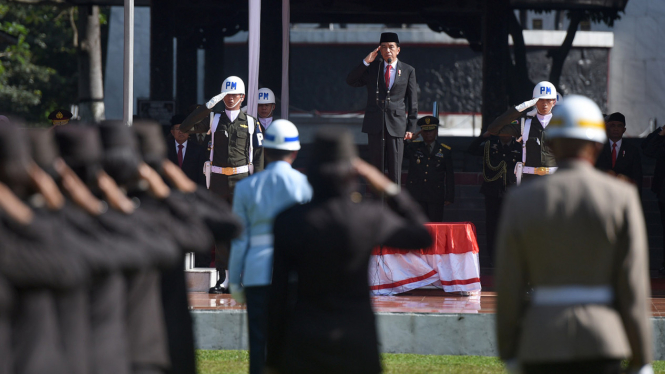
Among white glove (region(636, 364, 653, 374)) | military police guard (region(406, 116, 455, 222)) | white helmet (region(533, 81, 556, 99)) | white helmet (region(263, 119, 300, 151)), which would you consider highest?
white helmet (region(533, 81, 556, 99))

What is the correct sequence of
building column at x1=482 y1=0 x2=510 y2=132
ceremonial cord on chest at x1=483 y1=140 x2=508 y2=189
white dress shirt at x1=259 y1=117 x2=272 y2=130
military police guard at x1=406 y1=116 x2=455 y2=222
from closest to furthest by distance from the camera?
white dress shirt at x1=259 y1=117 x2=272 y2=130 < ceremonial cord on chest at x1=483 y1=140 x2=508 y2=189 < military police guard at x1=406 y1=116 x2=455 y2=222 < building column at x1=482 y1=0 x2=510 y2=132

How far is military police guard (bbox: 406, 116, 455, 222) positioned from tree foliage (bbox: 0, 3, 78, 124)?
16.5 metres

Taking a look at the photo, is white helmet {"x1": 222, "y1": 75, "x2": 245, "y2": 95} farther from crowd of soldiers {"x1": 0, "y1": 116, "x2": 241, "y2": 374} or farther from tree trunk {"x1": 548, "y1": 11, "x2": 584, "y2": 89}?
tree trunk {"x1": 548, "y1": 11, "x2": 584, "y2": 89}

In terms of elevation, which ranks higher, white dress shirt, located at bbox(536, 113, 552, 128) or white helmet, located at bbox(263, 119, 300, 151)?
white dress shirt, located at bbox(536, 113, 552, 128)

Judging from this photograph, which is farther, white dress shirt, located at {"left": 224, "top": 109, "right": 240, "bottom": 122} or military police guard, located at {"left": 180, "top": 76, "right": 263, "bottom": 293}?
white dress shirt, located at {"left": 224, "top": 109, "right": 240, "bottom": 122}

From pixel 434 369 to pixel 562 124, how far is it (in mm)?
4061

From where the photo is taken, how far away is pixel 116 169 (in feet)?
13.3

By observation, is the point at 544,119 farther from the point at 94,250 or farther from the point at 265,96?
the point at 94,250

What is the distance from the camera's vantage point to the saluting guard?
30.6 feet

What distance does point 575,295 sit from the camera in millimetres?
3605

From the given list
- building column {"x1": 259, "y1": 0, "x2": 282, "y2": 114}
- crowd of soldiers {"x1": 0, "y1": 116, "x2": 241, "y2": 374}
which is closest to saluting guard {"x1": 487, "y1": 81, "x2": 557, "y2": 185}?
crowd of soldiers {"x1": 0, "y1": 116, "x2": 241, "y2": 374}

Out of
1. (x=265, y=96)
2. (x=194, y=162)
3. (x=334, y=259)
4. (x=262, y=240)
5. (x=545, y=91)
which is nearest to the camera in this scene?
(x=334, y=259)

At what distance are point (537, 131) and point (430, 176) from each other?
254 centimetres

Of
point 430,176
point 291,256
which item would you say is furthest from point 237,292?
point 430,176
